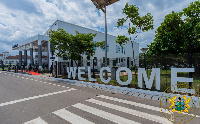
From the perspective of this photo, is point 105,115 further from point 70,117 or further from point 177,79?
point 177,79

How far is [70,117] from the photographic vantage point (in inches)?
167

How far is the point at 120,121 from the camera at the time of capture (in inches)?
153

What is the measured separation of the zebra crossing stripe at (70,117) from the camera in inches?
155

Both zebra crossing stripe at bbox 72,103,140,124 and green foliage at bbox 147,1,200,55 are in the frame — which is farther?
green foliage at bbox 147,1,200,55

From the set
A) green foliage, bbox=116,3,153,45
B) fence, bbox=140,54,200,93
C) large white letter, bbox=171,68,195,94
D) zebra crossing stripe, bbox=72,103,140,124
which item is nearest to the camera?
zebra crossing stripe, bbox=72,103,140,124

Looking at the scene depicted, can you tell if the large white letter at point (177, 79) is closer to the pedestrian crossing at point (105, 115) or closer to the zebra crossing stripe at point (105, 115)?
the pedestrian crossing at point (105, 115)

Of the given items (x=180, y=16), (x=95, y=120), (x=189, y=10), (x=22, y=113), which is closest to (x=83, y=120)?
(x=95, y=120)

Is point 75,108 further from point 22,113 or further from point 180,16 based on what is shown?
point 180,16

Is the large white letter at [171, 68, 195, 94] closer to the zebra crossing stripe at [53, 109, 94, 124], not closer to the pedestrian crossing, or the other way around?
the pedestrian crossing

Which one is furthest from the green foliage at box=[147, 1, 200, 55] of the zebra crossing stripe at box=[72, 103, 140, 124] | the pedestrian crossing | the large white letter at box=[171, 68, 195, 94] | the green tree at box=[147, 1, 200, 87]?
the zebra crossing stripe at box=[72, 103, 140, 124]

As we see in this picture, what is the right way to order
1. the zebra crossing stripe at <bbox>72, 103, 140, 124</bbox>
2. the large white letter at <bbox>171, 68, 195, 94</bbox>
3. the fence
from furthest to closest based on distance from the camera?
1. the fence
2. the large white letter at <bbox>171, 68, 195, 94</bbox>
3. the zebra crossing stripe at <bbox>72, 103, 140, 124</bbox>

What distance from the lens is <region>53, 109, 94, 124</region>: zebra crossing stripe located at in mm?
3943

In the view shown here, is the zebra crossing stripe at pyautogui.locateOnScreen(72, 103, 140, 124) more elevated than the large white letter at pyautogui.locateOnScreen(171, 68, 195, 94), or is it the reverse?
the large white letter at pyautogui.locateOnScreen(171, 68, 195, 94)

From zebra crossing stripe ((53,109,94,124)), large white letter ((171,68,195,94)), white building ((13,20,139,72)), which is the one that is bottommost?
zebra crossing stripe ((53,109,94,124))
